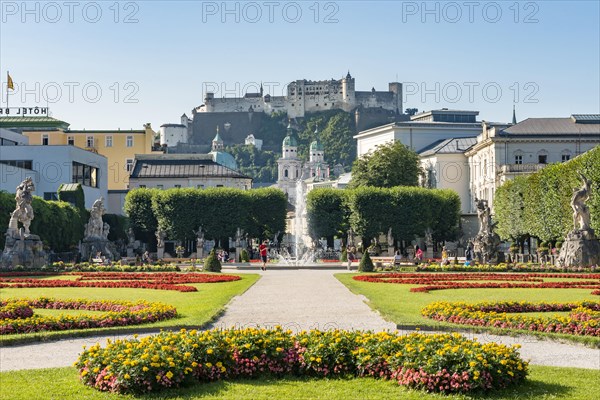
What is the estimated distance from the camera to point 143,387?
13070 mm

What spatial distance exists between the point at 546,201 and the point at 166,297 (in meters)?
37.2

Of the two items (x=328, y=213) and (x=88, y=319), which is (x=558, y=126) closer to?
(x=328, y=213)

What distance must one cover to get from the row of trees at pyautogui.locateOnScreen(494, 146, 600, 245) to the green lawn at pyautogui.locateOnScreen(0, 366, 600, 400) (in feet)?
129

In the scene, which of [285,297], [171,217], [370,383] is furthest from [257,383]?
[171,217]

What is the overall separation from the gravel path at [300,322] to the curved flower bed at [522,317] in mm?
666

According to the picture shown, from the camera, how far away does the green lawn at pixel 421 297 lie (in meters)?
21.8

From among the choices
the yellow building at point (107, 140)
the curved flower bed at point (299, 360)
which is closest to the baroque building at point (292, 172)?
the yellow building at point (107, 140)

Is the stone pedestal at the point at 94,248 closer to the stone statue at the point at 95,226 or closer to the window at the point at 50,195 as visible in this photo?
the stone statue at the point at 95,226

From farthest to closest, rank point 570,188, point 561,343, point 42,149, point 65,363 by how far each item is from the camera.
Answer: point 42,149 → point 570,188 → point 561,343 → point 65,363

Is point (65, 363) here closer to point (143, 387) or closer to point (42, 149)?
point (143, 387)

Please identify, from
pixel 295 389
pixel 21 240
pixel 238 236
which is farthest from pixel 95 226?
pixel 295 389

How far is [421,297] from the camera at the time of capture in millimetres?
28484

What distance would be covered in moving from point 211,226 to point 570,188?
3170 centimetres

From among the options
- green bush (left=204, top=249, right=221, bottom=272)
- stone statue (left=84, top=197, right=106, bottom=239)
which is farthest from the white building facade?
green bush (left=204, top=249, right=221, bottom=272)
